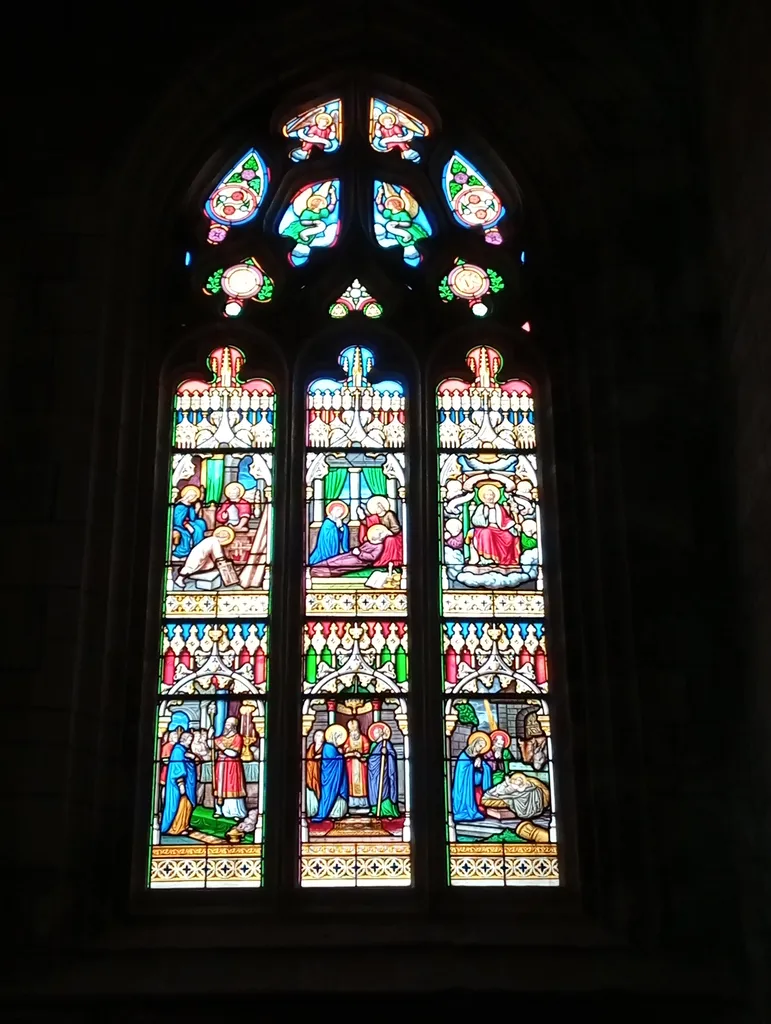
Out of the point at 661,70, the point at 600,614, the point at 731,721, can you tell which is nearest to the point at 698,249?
the point at 661,70

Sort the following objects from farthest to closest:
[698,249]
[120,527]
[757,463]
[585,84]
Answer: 1. [585,84]
2. [698,249]
3. [120,527]
4. [757,463]

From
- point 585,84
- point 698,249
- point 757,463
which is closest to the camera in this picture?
point 757,463

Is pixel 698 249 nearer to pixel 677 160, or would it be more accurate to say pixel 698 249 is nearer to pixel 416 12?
pixel 677 160

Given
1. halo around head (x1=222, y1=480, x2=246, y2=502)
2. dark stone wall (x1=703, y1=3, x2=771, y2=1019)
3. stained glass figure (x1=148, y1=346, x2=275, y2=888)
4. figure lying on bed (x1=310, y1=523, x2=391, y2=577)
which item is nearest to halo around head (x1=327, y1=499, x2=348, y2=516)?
figure lying on bed (x1=310, y1=523, x2=391, y2=577)

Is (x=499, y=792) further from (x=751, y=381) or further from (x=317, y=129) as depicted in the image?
(x=317, y=129)

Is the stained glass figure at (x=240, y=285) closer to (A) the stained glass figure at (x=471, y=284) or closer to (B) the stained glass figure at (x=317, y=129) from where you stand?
(B) the stained glass figure at (x=317, y=129)

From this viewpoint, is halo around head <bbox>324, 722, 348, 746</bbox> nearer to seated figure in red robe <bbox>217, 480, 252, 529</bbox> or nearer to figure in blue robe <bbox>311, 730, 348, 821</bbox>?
figure in blue robe <bbox>311, 730, 348, 821</bbox>

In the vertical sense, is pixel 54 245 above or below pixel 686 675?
above

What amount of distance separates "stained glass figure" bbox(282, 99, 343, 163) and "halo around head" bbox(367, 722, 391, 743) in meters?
2.94

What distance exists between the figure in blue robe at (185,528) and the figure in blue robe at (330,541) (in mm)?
497

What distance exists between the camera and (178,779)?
5602mm

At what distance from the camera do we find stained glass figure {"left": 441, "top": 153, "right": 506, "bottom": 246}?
6828mm

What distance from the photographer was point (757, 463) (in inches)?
211

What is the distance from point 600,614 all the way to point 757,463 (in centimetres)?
86
